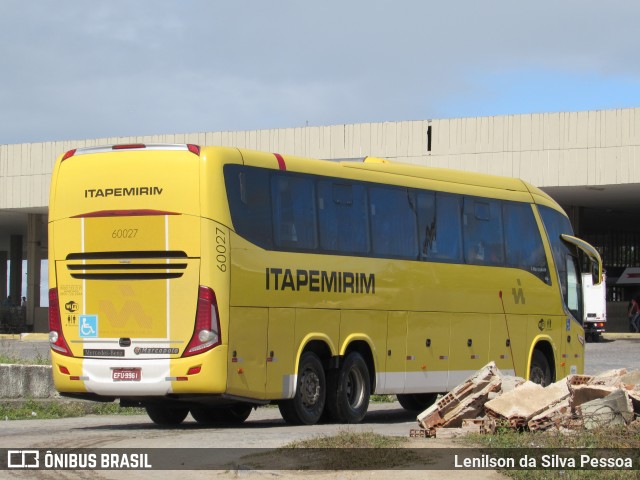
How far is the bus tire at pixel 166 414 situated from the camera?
1777 centimetres

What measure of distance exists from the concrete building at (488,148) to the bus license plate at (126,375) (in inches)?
1315

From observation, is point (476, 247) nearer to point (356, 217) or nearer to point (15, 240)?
point (356, 217)

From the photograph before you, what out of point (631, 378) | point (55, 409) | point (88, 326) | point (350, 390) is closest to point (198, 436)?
point (88, 326)

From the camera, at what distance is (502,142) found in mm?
48281

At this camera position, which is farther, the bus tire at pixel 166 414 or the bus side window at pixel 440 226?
the bus side window at pixel 440 226

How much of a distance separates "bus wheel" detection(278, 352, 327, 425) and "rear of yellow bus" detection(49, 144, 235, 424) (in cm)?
174

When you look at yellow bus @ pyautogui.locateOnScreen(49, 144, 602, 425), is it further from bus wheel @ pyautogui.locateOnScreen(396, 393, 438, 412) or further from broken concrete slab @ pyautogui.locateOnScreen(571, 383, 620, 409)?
broken concrete slab @ pyautogui.locateOnScreen(571, 383, 620, 409)

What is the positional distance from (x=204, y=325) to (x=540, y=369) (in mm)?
8494

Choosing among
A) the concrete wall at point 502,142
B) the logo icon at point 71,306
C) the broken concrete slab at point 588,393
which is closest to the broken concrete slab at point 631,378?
the broken concrete slab at point 588,393

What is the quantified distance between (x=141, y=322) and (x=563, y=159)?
34016mm

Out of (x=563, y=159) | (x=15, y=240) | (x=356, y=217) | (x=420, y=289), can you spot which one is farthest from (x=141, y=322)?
(x=15, y=240)

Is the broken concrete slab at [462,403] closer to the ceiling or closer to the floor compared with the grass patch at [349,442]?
closer to the ceiling

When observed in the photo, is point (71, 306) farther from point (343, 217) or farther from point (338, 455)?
point (338, 455)

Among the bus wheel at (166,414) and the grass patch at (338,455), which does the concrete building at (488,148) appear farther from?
the grass patch at (338,455)
